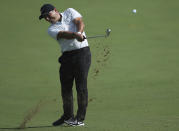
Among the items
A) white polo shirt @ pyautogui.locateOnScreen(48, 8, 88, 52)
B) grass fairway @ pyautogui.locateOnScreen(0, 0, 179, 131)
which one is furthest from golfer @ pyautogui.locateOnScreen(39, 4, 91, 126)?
grass fairway @ pyautogui.locateOnScreen(0, 0, 179, 131)

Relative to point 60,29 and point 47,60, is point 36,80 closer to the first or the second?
point 47,60

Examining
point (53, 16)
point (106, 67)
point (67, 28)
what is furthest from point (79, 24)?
point (106, 67)

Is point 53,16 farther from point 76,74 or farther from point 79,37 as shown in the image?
point 76,74

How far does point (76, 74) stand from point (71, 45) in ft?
1.20

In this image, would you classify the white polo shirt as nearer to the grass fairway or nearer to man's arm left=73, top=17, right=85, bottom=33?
man's arm left=73, top=17, right=85, bottom=33

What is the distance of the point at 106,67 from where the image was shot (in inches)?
375

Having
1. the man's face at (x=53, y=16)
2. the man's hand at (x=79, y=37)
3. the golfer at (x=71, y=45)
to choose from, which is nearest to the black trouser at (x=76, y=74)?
the golfer at (x=71, y=45)

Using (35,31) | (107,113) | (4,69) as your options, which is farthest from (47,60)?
(107,113)

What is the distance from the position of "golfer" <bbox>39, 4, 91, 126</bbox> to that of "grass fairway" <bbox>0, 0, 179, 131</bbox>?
0.47 metres

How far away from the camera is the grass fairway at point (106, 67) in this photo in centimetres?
651

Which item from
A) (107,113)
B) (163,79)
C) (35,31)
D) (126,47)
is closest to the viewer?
(107,113)

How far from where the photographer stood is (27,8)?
42.0ft

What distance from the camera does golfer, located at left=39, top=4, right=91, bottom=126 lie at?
5.16m

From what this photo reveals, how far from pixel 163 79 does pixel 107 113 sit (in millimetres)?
2263
